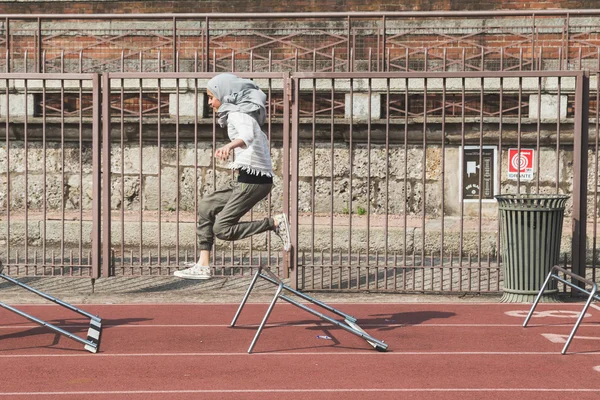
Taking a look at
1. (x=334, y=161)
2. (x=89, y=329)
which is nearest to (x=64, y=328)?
(x=89, y=329)

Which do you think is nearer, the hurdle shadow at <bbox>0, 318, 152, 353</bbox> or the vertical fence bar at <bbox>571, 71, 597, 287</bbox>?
the hurdle shadow at <bbox>0, 318, 152, 353</bbox>

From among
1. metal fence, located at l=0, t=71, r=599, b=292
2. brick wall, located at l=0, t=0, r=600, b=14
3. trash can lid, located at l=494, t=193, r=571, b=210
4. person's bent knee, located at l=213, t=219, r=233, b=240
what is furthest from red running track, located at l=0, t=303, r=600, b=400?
brick wall, located at l=0, t=0, r=600, b=14

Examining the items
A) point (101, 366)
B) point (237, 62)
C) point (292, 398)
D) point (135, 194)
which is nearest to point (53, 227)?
point (135, 194)

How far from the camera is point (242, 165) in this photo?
8.98 metres

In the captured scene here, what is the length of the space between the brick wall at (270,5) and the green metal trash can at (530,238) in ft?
23.9

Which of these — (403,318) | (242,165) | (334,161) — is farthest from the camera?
(334,161)

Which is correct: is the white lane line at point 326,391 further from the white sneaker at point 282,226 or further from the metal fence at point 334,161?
the metal fence at point 334,161

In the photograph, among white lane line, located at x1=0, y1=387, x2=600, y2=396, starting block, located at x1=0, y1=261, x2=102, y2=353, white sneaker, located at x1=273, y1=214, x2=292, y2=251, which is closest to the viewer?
white lane line, located at x1=0, y1=387, x2=600, y2=396

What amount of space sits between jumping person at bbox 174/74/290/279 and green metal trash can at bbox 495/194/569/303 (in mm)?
2648

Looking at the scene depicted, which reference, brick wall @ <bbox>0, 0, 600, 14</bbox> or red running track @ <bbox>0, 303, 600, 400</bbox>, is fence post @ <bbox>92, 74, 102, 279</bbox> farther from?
brick wall @ <bbox>0, 0, 600, 14</bbox>

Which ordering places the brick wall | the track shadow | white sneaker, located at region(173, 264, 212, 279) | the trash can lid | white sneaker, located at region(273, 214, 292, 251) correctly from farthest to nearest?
the brick wall, the trash can lid, the track shadow, white sneaker, located at region(173, 264, 212, 279), white sneaker, located at region(273, 214, 292, 251)

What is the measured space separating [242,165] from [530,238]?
→ 3231 mm

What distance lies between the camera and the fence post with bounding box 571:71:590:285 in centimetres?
1108

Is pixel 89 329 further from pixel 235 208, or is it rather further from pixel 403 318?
pixel 403 318
